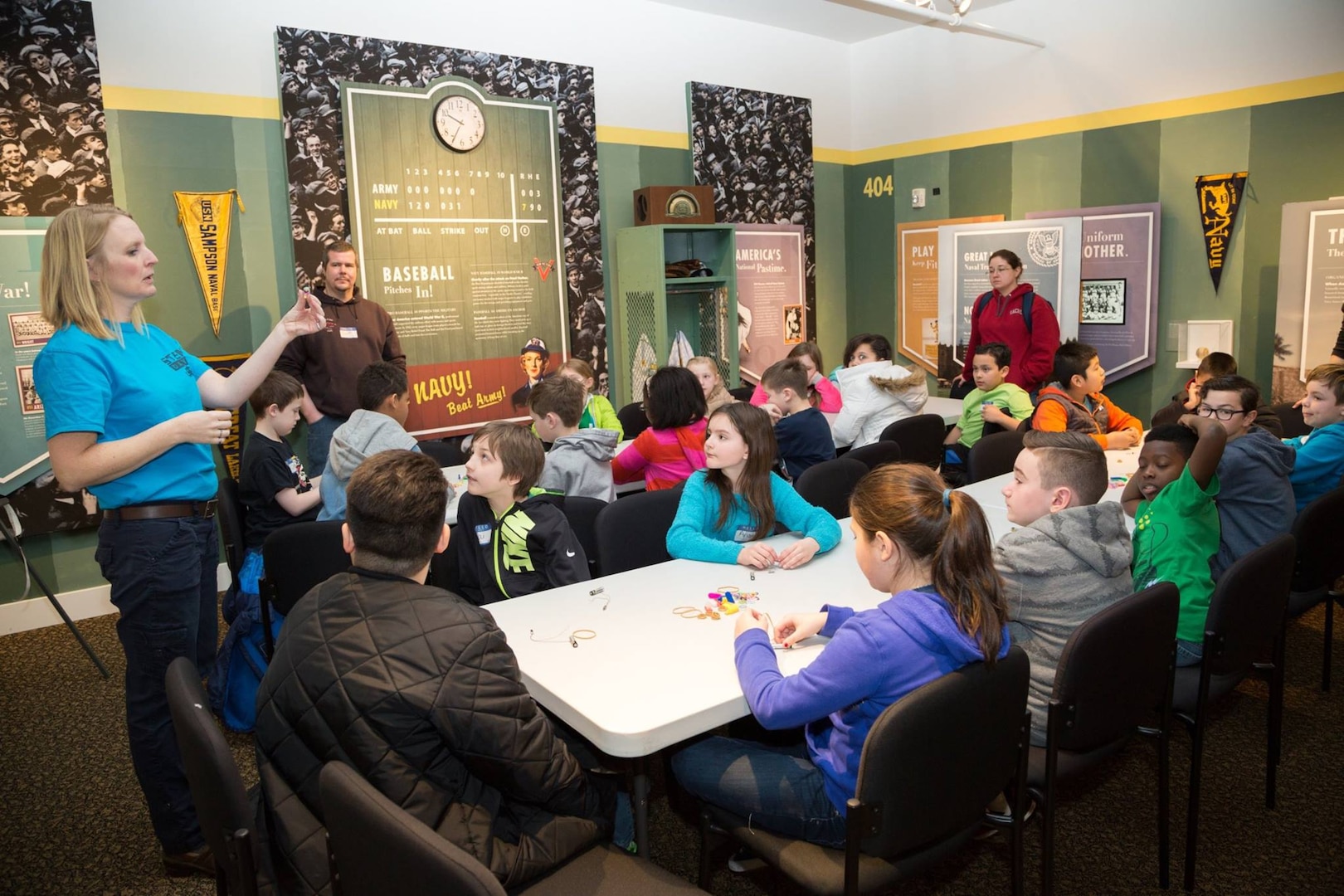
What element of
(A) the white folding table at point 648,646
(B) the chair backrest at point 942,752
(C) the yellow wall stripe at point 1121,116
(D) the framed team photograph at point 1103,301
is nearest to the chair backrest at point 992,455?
(A) the white folding table at point 648,646

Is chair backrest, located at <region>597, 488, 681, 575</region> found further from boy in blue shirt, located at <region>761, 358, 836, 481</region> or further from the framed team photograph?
the framed team photograph

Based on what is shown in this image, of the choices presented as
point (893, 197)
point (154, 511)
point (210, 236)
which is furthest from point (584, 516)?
point (893, 197)

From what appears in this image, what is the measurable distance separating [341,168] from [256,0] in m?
0.90

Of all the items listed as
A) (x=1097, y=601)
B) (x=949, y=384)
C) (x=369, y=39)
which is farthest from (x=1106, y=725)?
(x=949, y=384)

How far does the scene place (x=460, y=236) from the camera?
5.58 meters

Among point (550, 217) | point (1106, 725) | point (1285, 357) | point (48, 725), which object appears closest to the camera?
point (1106, 725)

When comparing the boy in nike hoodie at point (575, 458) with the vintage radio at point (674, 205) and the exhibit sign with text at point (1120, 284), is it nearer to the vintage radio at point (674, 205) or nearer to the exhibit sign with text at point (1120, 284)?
the vintage radio at point (674, 205)

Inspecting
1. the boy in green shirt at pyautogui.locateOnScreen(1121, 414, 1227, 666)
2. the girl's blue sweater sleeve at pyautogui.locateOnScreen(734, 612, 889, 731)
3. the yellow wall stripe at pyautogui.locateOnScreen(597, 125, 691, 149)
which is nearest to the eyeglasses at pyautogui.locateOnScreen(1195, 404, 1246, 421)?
the boy in green shirt at pyautogui.locateOnScreen(1121, 414, 1227, 666)

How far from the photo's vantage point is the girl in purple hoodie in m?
1.67

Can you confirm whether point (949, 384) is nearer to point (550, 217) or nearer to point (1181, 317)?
point (1181, 317)

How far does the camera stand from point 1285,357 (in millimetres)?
5414

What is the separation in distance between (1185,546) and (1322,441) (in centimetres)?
128

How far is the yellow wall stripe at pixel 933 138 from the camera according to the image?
15.2ft

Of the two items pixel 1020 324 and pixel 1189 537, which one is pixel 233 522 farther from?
pixel 1020 324
